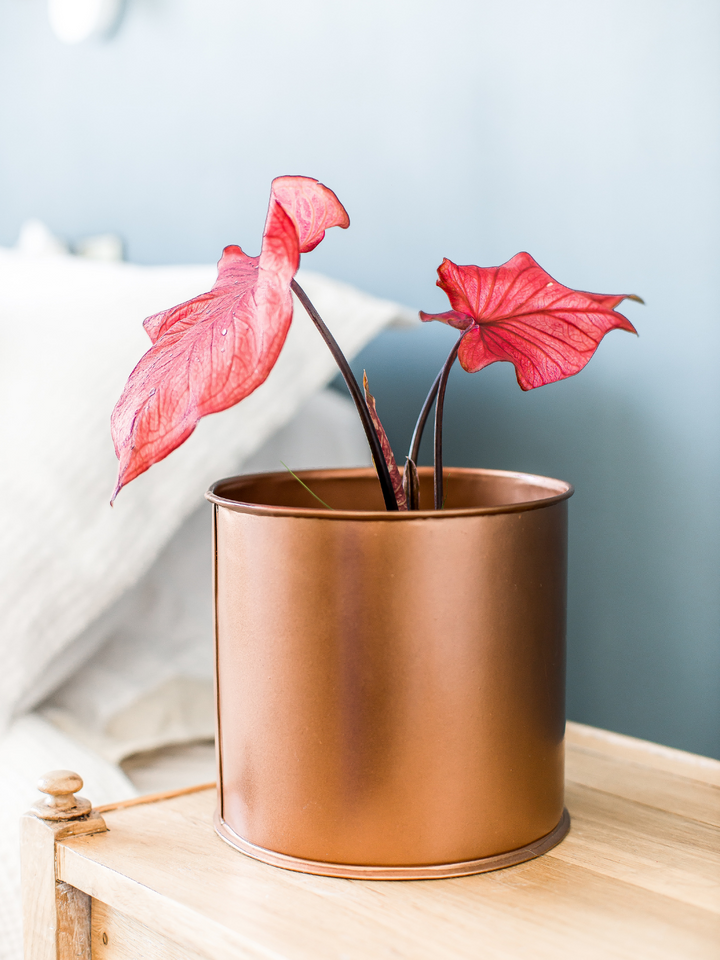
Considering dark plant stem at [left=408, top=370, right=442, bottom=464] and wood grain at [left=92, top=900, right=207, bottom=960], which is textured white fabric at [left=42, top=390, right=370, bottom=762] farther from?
dark plant stem at [left=408, top=370, right=442, bottom=464]

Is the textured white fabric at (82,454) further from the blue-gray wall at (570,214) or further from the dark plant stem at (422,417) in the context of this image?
→ the dark plant stem at (422,417)

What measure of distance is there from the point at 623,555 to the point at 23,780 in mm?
507

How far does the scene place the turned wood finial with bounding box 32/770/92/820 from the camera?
54 cm

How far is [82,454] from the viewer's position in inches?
29.4

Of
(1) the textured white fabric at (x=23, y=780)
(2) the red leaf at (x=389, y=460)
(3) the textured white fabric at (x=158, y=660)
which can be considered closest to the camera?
(2) the red leaf at (x=389, y=460)

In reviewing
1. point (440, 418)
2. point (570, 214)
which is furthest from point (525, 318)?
point (570, 214)

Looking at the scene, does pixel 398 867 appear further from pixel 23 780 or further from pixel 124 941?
pixel 23 780

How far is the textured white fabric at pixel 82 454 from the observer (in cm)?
72

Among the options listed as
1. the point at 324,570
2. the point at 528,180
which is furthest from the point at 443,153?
the point at 324,570

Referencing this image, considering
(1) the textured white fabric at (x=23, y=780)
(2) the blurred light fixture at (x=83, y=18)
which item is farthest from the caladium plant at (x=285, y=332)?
(2) the blurred light fixture at (x=83, y=18)

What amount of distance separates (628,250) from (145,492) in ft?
1.48

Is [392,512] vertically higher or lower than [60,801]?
higher

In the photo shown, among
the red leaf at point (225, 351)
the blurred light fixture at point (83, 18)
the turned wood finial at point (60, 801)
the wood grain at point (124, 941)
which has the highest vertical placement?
the blurred light fixture at point (83, 18)

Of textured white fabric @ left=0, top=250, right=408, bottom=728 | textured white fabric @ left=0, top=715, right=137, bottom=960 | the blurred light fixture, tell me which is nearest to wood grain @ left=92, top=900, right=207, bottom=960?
textured white fabric @ left=0, top=715, right=137, bottom=960
